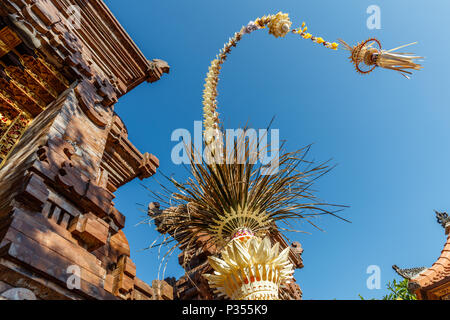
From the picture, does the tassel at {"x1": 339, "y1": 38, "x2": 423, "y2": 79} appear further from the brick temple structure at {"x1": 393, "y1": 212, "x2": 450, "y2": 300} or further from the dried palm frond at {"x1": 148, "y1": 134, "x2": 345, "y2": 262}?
the brick temple structure at {"x1": 393, "y1": 212, "x2": 450, "y2": 300}

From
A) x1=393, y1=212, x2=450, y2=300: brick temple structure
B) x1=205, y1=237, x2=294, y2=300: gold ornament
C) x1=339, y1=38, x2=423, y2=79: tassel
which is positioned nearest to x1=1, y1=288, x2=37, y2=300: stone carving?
x1=205, y1=237, x2=294, y2=300: gold ornament

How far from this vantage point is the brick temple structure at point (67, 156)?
2503 mm

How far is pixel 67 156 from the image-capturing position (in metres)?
3.46

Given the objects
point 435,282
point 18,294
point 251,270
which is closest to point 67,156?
point 18,294

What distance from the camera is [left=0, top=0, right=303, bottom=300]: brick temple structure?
8.21ft

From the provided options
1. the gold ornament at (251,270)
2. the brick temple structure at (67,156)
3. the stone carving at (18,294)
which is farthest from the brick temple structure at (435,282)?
the stone carving at (18,294)

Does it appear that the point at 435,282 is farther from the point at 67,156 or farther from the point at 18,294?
the point at 18,294

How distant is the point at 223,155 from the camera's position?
385 cm

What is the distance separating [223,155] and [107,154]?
2436 mm

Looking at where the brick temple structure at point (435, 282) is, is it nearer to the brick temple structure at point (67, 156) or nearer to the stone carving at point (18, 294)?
the brick temple structure at point (67, 156)
